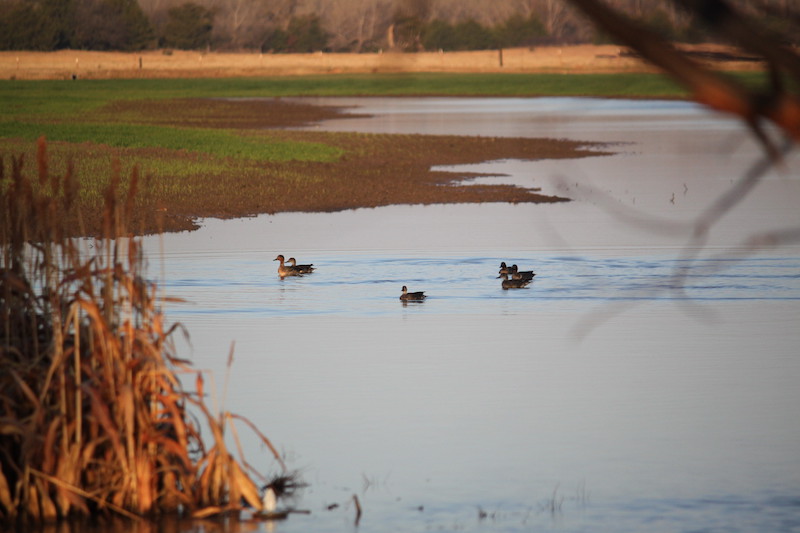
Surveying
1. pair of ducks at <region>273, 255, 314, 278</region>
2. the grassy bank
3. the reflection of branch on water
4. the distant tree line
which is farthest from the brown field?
the reflection of branch on water

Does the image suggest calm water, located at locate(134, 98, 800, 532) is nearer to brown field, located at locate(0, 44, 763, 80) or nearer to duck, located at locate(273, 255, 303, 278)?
duck, located at locate(273, 255, 303, 278)

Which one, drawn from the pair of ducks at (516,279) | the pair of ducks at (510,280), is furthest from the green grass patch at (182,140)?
the pair of ducks at (516,279)

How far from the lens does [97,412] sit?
21.7 feet

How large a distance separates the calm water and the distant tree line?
24cm

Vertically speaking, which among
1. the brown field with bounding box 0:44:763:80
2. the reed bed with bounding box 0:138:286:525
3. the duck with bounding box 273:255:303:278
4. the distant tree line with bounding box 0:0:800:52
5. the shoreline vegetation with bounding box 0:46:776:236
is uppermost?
the brown field with bounding box 0:44:763:80

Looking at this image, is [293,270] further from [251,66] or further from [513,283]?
[251,66]

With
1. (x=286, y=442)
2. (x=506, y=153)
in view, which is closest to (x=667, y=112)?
(x=506, y=153)

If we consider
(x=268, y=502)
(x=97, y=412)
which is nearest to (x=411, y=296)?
(x=268, y=502)

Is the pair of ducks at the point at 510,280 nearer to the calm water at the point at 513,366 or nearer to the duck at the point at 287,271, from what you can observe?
the calm water at the point at 513,366

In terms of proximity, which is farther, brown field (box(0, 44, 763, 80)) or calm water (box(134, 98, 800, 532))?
brown field (box(0, 44, 763, 80))

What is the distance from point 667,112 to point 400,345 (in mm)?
52312

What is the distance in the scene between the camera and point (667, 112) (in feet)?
206

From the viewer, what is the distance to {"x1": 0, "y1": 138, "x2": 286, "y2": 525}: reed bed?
671 cm

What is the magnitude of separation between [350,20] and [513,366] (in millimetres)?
8750
